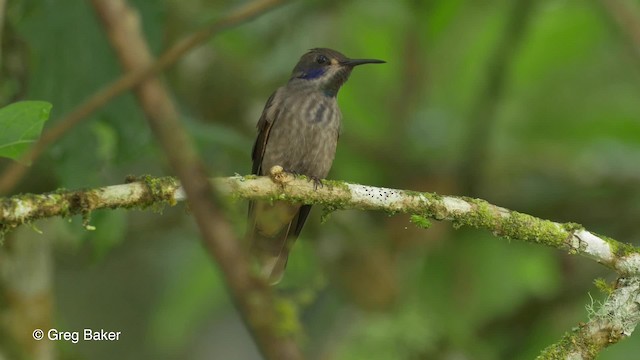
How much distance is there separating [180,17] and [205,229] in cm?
518

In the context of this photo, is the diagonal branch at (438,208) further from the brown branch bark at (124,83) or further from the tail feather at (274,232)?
the brown branch bark at (124,83)

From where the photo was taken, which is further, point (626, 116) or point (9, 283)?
point (626, 116)

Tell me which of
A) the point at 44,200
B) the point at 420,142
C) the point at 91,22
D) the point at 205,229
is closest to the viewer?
the point at 205,229

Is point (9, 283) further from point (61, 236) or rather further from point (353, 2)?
point (353, 2)

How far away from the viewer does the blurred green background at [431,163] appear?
5.39 meters

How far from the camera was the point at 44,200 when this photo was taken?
2.51 meters

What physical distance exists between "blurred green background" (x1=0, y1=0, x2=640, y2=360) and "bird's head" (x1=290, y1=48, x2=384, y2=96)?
303 mm

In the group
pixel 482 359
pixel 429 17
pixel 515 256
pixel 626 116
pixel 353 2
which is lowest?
pixel 482 359

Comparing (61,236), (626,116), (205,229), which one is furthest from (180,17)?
(205,229)

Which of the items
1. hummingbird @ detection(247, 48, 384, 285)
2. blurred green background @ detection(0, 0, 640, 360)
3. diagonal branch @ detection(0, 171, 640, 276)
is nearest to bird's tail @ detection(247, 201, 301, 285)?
hummingbird @ detection(247, 48, 384, 285)

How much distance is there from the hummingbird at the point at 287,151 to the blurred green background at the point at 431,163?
0.58 ft

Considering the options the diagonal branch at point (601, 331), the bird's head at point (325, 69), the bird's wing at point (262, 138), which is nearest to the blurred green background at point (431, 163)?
the bird's wing at point (262, 138)

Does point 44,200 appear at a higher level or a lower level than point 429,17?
lower

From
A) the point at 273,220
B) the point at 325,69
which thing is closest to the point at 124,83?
the point at 273,220
